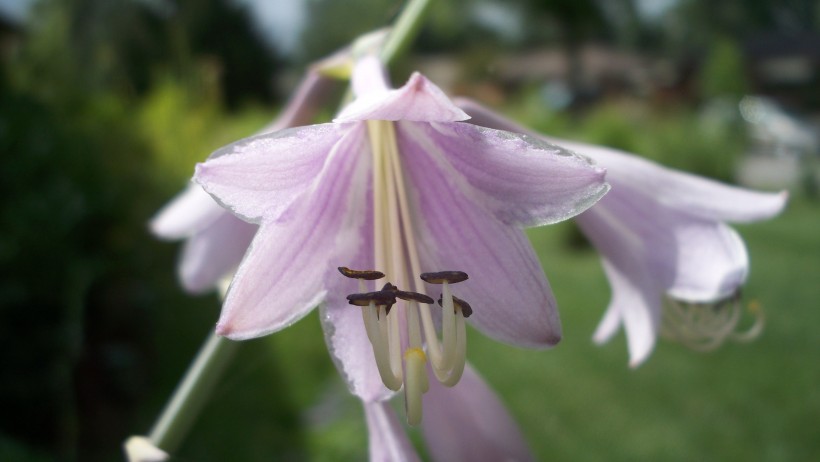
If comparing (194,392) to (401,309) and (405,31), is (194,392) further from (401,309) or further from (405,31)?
(405,31)

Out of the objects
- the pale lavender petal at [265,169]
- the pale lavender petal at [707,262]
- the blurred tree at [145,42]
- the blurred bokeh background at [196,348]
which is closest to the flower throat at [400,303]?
the pale lavender petal at [265,169]

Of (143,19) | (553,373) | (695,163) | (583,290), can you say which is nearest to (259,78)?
(143,19)

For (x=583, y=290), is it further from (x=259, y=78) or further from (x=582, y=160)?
(x=259, y=78)

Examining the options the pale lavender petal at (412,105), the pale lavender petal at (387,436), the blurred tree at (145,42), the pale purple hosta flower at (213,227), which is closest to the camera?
the pale lavender petal at (412,105)

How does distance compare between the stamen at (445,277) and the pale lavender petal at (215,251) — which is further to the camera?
the pale lavender petal at (215,251)

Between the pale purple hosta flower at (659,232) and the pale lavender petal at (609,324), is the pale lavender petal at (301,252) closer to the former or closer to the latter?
the pale purple hosta flower at (659,232)

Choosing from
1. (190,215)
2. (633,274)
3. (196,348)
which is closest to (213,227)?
(190,215)
